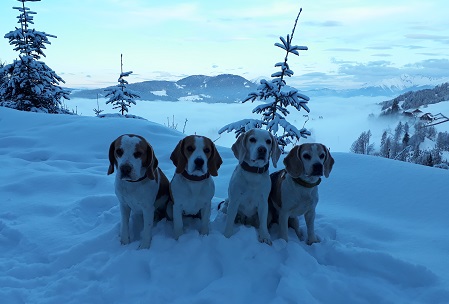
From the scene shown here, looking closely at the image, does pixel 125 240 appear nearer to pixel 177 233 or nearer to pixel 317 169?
pixel 177 233

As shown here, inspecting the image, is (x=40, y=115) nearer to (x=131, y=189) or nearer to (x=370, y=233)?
(x=131, y=189)

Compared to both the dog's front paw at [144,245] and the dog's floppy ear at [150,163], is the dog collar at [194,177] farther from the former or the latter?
the dog's front paw at [144,245]

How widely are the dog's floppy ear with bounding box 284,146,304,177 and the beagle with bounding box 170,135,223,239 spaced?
32.3 inches

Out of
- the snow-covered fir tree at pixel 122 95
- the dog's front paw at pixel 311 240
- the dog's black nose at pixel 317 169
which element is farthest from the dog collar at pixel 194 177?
the snow-covered fir tree at pixel 122 95

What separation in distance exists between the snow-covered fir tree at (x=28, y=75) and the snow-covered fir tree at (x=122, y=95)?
327 centimetres

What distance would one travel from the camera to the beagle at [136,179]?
3441 millimetres

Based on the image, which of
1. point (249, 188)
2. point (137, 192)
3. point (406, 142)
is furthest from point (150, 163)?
point (406, 142)

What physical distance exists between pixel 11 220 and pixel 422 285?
5217mm

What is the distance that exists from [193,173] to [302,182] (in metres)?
1.29

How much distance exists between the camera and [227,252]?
358cm

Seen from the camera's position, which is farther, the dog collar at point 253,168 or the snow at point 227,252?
the dog collar at point 253,168

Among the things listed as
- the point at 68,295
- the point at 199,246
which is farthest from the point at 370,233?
the point at 68,295

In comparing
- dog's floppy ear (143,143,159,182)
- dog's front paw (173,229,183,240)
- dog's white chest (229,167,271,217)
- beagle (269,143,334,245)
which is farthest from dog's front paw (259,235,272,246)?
dog's floppy ear (143,143,159,182)

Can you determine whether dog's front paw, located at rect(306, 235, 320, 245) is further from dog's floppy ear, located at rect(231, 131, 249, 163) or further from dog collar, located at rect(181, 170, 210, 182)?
dog collar, located at rect(181, 170, 210, 182)
